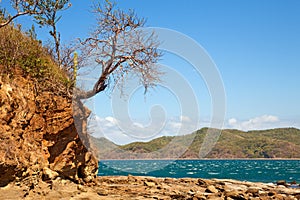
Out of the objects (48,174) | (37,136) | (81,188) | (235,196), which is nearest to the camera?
(48,174)

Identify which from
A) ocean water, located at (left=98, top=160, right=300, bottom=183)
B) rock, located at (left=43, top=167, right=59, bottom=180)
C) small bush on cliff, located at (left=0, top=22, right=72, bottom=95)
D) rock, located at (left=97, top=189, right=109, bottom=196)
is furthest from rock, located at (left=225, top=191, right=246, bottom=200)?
ocean water, located at (left=98, top=160, right=300, bottom=183)

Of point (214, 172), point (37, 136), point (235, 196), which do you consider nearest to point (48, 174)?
point (37, 136)

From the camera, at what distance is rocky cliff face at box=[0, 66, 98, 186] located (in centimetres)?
1105

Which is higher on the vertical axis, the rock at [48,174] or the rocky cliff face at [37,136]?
the rocky cliff face at [37,136]

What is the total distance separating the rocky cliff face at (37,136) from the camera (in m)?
11.0

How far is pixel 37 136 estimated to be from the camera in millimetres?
12844

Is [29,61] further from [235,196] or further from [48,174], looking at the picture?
[235,196]

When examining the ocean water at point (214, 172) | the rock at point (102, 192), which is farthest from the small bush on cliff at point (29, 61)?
the ocean water at point (214, 172)

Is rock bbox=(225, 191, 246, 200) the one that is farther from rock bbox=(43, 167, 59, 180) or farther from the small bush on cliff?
the small bush on cliff

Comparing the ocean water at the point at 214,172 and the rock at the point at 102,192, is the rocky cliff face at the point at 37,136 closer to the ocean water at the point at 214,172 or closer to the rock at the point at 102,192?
the rock at the point at 102,192

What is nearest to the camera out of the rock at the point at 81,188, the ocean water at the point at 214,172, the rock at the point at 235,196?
the rock at the point at 81,188

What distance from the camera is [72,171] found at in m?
14.2

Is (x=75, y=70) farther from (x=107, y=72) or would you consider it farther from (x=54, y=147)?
(x=54, y=147)

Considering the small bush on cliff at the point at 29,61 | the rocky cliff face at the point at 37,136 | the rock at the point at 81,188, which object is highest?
the small bush on cliff at the point at 29,61
